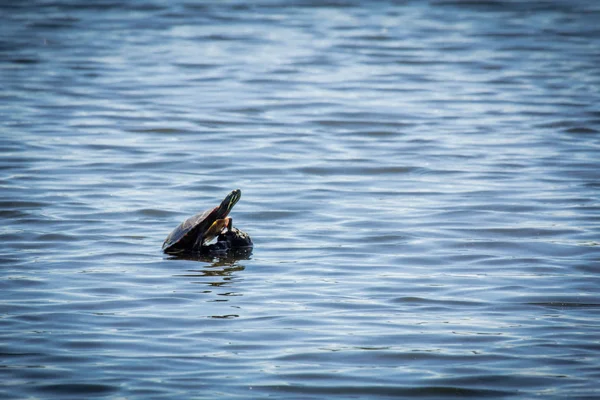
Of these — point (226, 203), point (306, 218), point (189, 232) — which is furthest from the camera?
point (306, 218)

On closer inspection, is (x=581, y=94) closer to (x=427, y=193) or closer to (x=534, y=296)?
(x=427, y=193)

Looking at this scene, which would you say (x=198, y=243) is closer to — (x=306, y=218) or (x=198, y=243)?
(x=198, y=243)

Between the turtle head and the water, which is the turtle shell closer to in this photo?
the turtle head

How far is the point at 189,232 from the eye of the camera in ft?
24.0

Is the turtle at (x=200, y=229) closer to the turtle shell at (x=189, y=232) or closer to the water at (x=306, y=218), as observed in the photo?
the turtle shell at (x=189, y=232)

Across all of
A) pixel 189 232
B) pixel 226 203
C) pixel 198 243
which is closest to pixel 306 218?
pixel 226 203

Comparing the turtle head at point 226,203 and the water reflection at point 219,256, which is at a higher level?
the turtle head at point 226,203

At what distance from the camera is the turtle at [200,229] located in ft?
24.1

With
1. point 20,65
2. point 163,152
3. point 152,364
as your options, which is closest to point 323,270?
→ point 152,364

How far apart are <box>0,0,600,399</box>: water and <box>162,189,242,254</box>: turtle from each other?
23cm

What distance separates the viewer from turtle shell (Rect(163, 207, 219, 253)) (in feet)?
24.0

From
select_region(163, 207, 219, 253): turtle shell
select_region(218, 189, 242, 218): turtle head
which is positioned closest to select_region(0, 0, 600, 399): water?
select_region(163, 207, 219, 253): turtle shell

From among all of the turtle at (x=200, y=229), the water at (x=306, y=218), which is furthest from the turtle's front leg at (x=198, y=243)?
the water at (x=306, y=218)

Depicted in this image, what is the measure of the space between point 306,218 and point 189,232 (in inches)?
67.2
